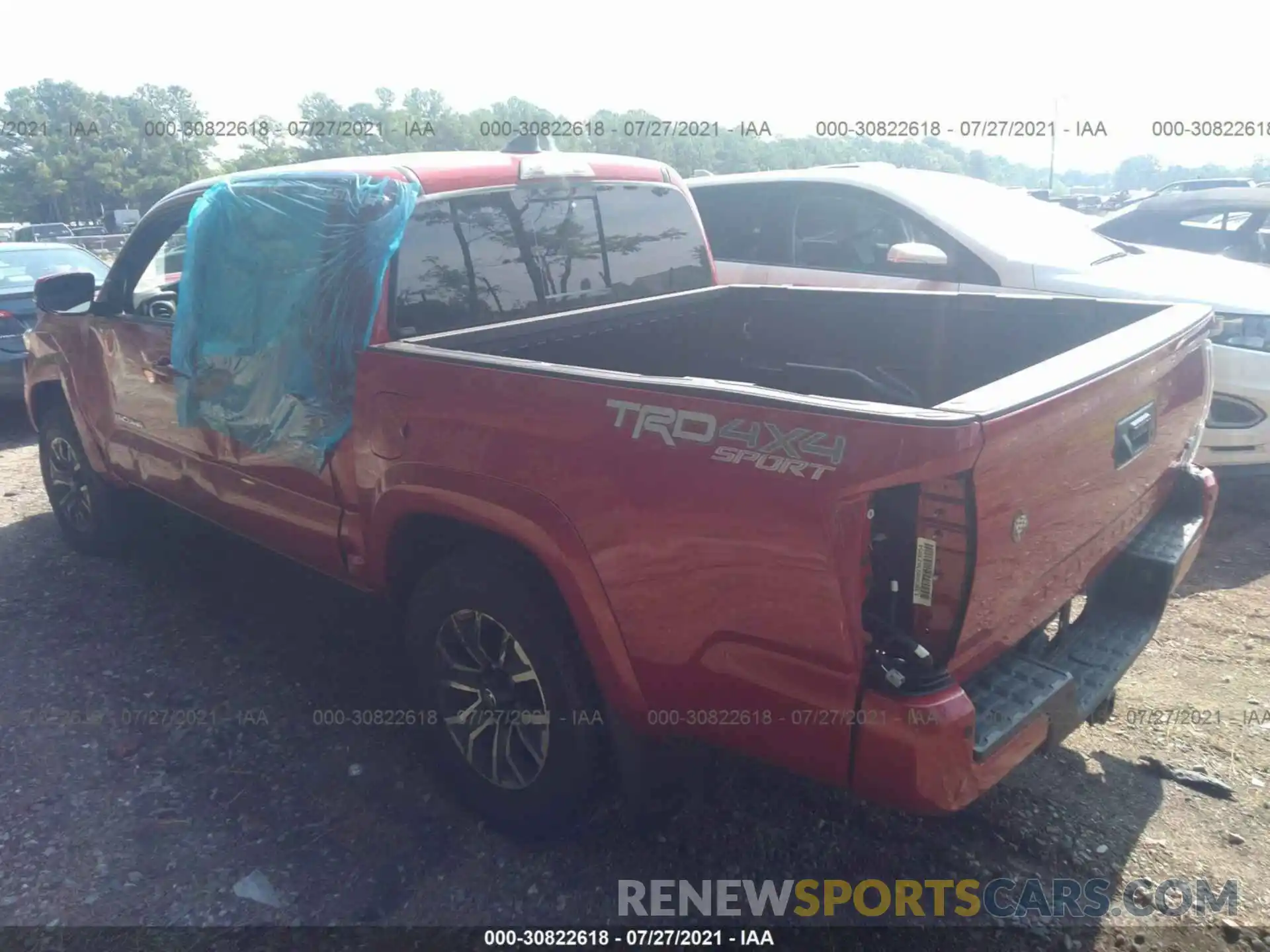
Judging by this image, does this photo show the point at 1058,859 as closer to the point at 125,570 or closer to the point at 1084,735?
the point at 1084,735

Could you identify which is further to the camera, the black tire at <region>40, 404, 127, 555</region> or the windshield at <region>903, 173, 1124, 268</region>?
the windshield at <region>903, 173, 1124, 268</region>

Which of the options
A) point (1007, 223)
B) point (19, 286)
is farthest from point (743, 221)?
point (19, 286)

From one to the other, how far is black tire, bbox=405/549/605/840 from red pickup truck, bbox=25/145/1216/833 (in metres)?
0.01

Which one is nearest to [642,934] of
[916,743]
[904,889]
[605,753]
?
[605,753]

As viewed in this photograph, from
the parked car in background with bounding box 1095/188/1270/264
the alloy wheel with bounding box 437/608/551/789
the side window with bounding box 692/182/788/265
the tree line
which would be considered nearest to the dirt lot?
the alloy wheel with bounding box 437/608/551/789

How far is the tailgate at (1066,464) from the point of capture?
1931 millimetres

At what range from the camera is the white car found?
493cm

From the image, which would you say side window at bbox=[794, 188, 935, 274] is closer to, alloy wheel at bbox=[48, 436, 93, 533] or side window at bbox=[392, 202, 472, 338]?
side window at bbox=[392, 202, 472, 338]

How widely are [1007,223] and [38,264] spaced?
8.08 m

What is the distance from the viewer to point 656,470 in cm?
214

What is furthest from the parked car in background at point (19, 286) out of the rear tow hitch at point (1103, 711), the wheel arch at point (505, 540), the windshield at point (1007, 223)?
the rear tow hitch at point (1103, 711)

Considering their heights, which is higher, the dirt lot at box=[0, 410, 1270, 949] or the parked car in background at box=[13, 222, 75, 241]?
the parked car in background at box=[13, 222, 75, 241]

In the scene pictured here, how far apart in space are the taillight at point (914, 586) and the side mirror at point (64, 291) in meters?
4.00

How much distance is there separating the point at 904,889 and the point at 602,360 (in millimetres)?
1993
